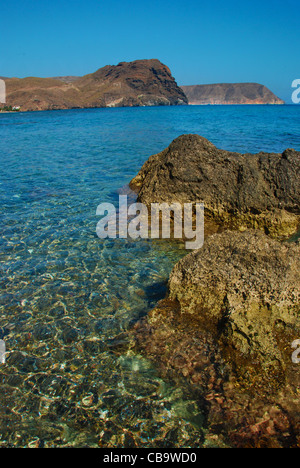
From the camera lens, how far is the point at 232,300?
3.92 meters

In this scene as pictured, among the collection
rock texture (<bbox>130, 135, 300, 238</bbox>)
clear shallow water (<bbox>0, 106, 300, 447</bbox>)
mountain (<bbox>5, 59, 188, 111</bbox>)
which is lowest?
clear shallow water (<bbox>0, 106, 300, 447</bbox>)

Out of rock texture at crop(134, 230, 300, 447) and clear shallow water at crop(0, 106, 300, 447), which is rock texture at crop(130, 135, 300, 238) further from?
rock texture at crop(134, 230, 300, 447)

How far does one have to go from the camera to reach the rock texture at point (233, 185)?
23.9 ft

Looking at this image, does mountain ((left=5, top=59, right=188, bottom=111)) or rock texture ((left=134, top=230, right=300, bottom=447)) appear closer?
rock texture ((left=134, top=230, right=300, bottom=447))

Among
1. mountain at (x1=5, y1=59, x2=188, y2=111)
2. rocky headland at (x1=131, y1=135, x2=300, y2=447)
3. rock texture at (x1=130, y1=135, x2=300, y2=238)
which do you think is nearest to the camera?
rocky headland at (x1=131, y1=135, x2=300, y2=447)

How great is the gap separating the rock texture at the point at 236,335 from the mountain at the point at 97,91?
118116 mm

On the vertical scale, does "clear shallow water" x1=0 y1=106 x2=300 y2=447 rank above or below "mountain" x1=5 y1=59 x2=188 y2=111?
below

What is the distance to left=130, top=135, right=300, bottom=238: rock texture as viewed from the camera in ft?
23.9

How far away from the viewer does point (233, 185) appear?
7.59 m

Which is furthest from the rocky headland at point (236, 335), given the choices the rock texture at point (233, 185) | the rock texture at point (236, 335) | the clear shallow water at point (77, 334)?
the rock texture at point (233, 185)

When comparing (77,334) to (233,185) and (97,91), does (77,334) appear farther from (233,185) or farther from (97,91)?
(97,91)

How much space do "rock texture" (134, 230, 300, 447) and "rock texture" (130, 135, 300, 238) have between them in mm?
2951

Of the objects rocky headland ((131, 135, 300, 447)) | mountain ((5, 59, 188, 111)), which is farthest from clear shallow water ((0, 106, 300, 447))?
mountain ((5, 59, 188, 111))
